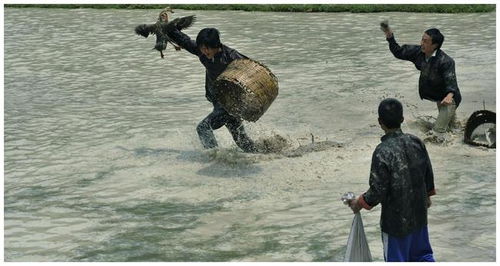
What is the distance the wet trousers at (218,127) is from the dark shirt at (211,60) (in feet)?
0.51

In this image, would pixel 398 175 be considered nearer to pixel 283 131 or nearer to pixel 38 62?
pixel 283 131

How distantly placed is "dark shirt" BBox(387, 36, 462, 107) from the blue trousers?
374 cm

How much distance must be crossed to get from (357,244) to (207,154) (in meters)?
4.07

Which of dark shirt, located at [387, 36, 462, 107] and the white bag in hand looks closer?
the white bag in hand

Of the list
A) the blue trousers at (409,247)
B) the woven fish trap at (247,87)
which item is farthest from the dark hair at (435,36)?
the blue trousers at (409,247)

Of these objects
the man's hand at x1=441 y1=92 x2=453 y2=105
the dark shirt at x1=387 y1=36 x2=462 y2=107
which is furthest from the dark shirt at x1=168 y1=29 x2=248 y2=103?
the man's hand at x1=441 y1=92 x2=453 y2=105

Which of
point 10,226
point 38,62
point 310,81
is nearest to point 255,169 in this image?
point 10,226

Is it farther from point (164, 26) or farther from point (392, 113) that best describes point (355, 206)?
point (164, 26)

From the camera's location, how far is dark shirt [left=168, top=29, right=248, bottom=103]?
348 inches

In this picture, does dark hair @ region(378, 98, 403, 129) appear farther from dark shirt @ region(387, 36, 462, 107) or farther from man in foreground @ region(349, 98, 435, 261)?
dark shirt @ region(387, 36, 462, 107)

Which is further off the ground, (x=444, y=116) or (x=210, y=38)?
(x=210, y=38)

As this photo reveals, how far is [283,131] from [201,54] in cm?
191

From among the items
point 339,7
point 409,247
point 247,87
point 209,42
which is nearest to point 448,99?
point 247,87

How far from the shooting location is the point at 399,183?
552 cm
